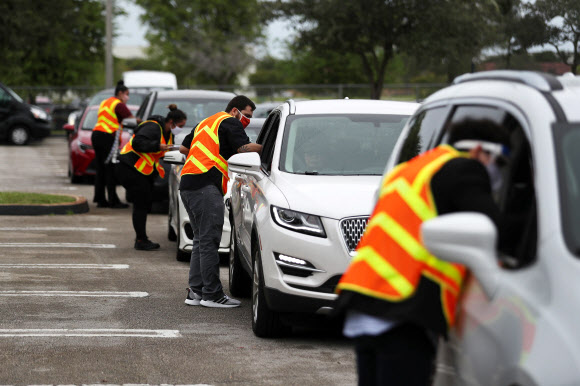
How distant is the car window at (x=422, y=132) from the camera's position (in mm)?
4332

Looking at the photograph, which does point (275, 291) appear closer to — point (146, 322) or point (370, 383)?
point (146, 322)

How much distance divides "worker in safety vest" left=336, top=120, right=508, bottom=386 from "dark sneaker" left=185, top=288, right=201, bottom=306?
17.9 feet

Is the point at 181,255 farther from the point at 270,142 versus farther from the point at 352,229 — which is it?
the point at 352,229

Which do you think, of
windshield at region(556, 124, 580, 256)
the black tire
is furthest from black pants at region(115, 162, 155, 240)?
windshield at region(556, 124, 580, 256)

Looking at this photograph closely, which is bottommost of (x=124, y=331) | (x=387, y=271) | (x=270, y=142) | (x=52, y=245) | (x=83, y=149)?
(x=83, y=149)

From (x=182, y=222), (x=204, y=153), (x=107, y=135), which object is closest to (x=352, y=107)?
(x=204, y=153)

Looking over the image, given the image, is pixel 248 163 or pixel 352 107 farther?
pixel 352 107

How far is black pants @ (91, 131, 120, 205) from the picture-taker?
659 inches

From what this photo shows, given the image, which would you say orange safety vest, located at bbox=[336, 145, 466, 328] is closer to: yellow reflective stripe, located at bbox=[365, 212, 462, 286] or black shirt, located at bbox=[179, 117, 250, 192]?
yellow reflective stripe, located at bbox=[365, 212, 462, 286]

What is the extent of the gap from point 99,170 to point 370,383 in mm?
13441

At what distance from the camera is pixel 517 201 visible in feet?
11.7

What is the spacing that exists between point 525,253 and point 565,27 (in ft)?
18.1

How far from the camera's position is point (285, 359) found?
6.99m

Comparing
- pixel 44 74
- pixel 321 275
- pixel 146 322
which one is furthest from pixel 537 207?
pixel 44 74
